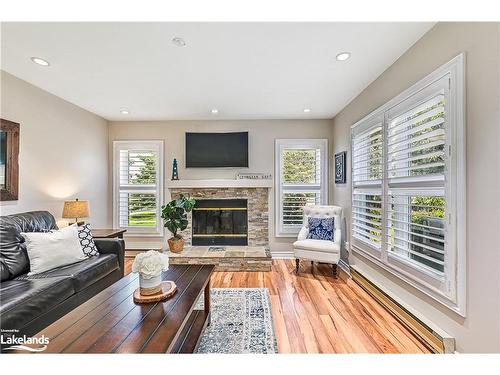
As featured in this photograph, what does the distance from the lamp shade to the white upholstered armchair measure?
10.2ft

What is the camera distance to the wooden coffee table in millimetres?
1102

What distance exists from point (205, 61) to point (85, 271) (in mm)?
2383

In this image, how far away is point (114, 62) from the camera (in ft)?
7.61

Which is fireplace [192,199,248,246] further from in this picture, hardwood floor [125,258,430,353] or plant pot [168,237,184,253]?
hardwood floor [125,258,430,353]

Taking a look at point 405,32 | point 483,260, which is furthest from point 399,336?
point 405,32

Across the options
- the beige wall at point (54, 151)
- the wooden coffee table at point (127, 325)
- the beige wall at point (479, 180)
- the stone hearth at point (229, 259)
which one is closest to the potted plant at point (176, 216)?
the stone hearth at point (229, 259)

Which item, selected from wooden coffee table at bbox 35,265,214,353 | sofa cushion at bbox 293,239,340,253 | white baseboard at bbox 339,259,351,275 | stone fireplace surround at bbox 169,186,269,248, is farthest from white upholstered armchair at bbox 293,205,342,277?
wooden coffee table at bbox 35,265,214,353

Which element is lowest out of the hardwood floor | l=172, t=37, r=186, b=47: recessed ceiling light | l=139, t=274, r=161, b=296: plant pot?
the hardwood floor

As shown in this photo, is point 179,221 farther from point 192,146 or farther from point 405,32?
point 405,32

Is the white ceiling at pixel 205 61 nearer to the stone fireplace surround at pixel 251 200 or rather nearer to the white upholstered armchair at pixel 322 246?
the stone fireplace surround at pixel 251 200

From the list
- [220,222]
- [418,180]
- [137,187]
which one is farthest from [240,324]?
[137,187]

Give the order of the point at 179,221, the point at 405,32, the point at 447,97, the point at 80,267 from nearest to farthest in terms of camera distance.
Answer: the point at 447,97, the point at 405,32, the point at 80,267, the point at 179,221

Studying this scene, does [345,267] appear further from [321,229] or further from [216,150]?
[216,150]
